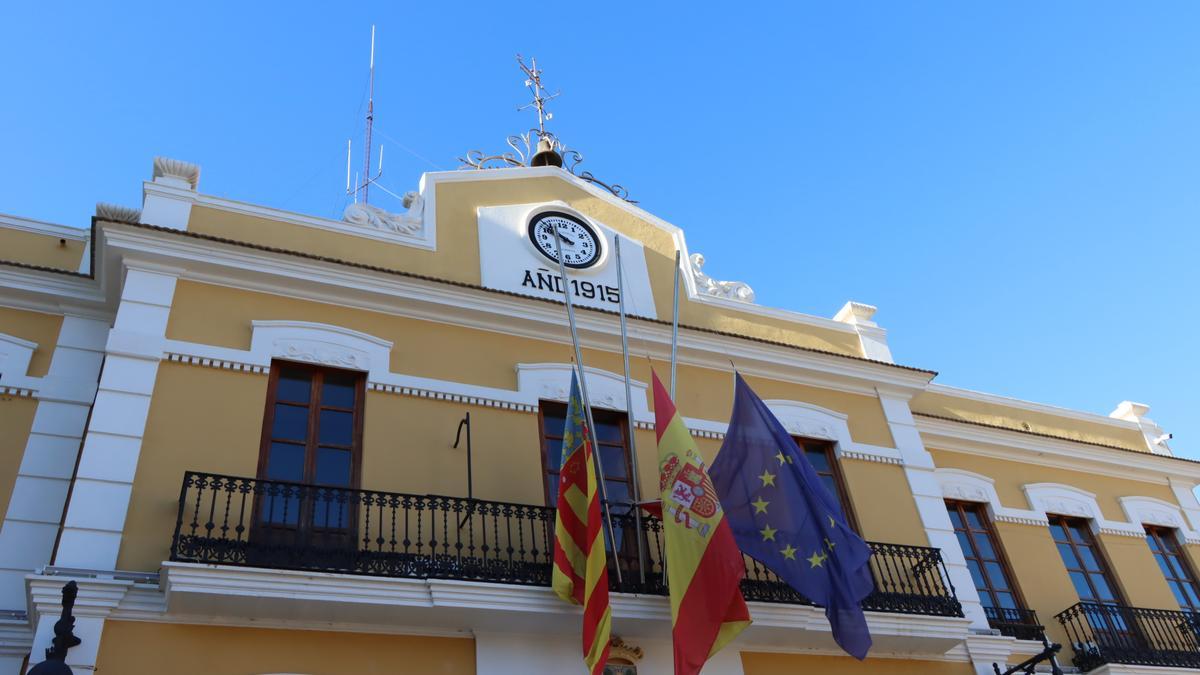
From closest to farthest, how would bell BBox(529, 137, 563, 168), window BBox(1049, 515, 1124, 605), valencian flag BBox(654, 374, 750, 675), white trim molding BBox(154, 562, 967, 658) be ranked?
white trim molding BBox(154, 562, 967, 658)
valencian flag BBox(654, 374, 750, 675)
window BBox(1049, 515, 1124, 605)
bell BBox(529, 137, 563, 168)

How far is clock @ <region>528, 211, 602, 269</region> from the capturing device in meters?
11.8

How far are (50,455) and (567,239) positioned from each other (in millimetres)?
5833

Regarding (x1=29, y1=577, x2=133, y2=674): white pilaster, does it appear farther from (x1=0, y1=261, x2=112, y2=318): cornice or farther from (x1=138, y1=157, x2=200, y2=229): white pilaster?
(x1=138, y1=157, x2=200, y2=229): white pilaster

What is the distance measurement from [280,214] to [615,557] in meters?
4.93

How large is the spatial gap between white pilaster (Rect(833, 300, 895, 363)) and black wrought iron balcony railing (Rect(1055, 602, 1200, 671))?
370cm

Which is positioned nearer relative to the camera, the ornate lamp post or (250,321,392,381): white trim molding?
the ornate lamp post

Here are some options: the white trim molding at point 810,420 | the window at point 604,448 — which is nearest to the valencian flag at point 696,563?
the window at point 604,448

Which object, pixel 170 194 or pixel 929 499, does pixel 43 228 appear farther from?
pixel 929 499

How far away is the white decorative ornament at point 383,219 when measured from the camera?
36.3ft

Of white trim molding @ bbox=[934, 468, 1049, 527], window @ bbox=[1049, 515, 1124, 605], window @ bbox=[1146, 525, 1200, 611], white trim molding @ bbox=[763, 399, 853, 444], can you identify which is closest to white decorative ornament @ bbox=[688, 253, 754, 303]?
white trim molding @ bbox=[763, 399, 853, 444]

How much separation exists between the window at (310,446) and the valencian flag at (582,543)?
71.8 inches

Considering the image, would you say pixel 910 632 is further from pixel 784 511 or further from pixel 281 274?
pixel 281 274

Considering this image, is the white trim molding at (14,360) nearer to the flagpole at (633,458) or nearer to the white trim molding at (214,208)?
the white trim molding at (214,208)

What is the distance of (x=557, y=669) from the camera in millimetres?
8594
